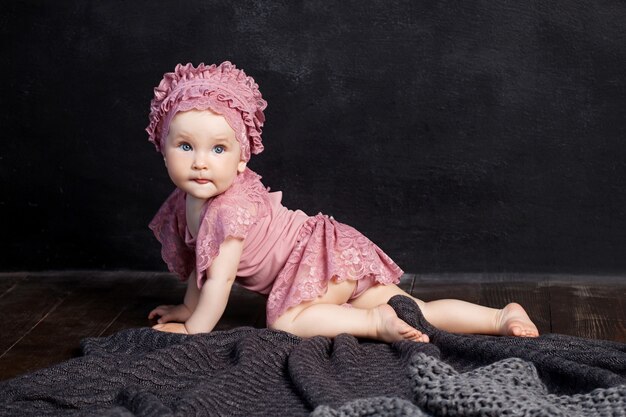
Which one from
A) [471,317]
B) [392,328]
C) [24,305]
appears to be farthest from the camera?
[24,305]

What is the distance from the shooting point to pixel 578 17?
279cm

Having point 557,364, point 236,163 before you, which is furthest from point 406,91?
point 557,364

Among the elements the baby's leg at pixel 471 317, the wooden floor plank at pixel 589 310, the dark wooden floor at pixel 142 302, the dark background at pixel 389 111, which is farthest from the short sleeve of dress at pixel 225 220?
the wooden floor plank at pixel 589 310

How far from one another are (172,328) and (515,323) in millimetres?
744

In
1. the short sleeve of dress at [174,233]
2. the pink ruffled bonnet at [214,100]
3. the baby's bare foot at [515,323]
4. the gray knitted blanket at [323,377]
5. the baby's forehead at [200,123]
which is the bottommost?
the gray knitted blanket at [323,377]

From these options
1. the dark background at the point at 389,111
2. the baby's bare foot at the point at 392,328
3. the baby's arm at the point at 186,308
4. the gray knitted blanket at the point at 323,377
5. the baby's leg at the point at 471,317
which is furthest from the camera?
the dark background at the point at 389,111

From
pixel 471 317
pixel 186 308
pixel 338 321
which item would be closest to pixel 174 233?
pixel 186 308

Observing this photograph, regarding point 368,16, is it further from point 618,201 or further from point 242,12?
point 618,201

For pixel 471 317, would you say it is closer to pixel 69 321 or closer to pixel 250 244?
pixel 250 244

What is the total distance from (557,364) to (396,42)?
46.7 inches

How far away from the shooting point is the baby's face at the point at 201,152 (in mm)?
2248

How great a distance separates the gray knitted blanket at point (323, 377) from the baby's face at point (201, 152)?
12.7 inches

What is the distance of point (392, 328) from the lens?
7.32 feet

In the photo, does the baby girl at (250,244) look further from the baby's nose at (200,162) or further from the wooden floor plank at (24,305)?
the wooden floor plank at (24,305)
